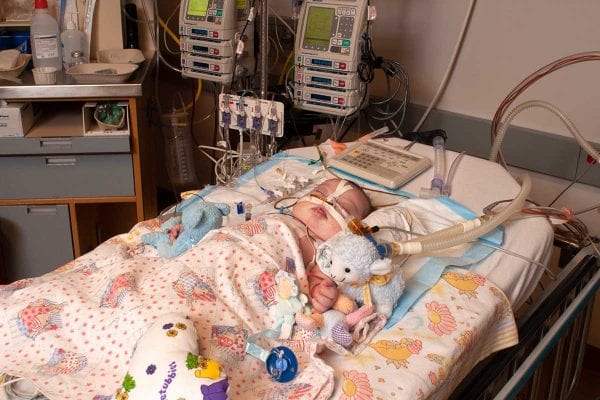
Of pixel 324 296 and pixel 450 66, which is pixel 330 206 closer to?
pixel 324 296

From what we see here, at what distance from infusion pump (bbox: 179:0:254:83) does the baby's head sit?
0.65 metres

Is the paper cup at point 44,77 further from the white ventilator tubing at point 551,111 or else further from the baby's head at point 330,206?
the white ventilator tubing at point 551,111

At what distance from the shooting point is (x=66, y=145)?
7.07ft

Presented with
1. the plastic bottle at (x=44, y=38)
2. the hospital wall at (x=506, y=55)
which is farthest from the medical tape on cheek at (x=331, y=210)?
the plastic bottle at (x=44, y=38)

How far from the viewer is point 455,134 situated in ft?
7.61

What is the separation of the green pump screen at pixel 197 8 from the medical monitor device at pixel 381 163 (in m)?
0.66

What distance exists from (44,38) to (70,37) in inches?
5.2

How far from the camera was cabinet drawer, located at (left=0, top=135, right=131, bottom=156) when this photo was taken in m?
2.13

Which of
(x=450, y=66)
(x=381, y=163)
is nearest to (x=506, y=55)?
(x=450, y=66)

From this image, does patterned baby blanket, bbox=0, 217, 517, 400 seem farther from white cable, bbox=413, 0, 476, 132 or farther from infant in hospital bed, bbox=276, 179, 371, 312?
white cable, bbox=413, 0, 476, 132

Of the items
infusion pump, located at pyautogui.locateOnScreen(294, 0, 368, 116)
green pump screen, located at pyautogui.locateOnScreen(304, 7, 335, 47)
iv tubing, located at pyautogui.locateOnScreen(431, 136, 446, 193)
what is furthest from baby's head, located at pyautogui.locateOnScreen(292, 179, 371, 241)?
green pump screen, located at pyautogui.locateOnScreen(304, 7, 335, 47)

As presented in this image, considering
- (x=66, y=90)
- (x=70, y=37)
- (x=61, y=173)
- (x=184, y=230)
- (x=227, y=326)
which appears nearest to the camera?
(x=227, y=326)

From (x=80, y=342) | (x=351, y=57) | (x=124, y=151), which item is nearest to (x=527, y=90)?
(x=351, y=57)

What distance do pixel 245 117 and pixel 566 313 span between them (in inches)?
41.4
